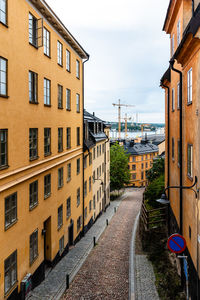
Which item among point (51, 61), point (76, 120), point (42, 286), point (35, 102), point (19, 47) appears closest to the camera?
point (19, 47)

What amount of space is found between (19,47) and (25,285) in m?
10.3

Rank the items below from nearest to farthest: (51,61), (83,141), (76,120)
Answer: (51,61) < (76,120) < (83,141)

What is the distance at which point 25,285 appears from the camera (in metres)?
12.0

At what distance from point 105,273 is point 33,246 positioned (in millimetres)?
4983

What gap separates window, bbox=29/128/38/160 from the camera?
44.0 ft

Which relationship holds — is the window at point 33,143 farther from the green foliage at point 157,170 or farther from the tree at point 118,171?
the tree at point 118,171

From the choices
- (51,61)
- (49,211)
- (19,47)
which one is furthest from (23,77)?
(49,211)

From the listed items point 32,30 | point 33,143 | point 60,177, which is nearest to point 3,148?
point 33,143

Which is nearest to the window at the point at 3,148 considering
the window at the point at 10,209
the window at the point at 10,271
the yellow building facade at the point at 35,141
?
the yellow building facade at the point at 35,141

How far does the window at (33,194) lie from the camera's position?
44.2 ft

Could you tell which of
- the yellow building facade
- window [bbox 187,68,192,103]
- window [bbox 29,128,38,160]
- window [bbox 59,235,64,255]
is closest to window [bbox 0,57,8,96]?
the yellow building facade

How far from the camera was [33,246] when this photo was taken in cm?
1384

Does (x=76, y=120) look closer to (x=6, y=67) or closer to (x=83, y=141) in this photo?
(x=83, y=141)

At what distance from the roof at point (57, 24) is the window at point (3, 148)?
6.74 meters
